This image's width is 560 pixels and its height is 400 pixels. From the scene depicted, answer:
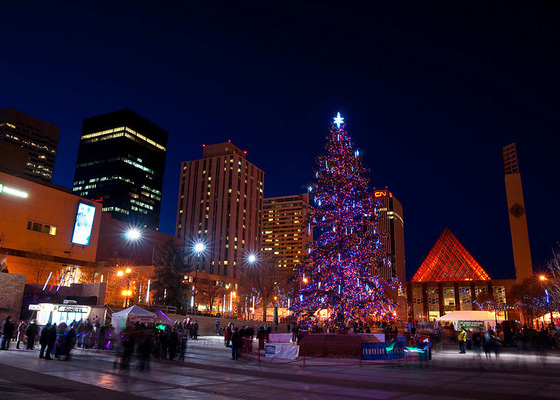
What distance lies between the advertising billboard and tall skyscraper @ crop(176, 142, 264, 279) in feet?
292

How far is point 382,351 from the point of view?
1966 centimetres

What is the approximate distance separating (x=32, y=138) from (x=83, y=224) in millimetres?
147891

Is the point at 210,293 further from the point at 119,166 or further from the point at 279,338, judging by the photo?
the point at 119,166

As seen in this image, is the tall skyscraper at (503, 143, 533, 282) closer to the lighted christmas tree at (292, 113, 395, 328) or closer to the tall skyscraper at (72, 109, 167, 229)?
the lighted christmas tree at (292, 113, 395, 328)

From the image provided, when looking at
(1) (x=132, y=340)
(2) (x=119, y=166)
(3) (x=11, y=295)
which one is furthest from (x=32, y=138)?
(1) (x=132, y=340)

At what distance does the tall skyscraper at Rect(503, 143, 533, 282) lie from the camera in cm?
8612

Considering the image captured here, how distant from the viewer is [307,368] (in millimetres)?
16312

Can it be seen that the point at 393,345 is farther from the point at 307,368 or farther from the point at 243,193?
the point at 243,193

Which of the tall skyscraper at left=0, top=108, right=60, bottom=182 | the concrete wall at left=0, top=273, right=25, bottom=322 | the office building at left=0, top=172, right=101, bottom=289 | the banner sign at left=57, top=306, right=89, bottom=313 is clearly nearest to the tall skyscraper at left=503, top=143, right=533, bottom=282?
the office building at left=0, top=172, right=101, bottom=289

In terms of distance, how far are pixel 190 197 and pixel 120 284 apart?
108449mm

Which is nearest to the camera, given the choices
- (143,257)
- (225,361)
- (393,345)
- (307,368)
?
(307,368)

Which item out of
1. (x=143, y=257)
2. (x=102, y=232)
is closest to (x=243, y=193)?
(x=143, y=257)

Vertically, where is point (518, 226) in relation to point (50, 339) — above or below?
above

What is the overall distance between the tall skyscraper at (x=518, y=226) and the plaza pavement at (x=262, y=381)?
79.6m
